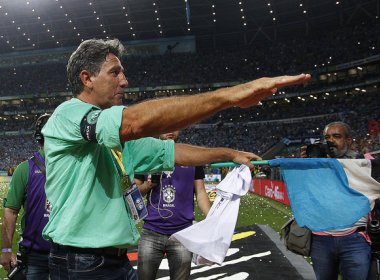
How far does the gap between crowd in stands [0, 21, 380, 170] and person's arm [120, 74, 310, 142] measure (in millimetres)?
39988

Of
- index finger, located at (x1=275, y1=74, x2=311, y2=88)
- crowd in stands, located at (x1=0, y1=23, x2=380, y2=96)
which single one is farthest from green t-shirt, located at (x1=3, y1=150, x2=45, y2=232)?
crowd in stands, located at (x1=0, y1=23, x2=380, y2=96)

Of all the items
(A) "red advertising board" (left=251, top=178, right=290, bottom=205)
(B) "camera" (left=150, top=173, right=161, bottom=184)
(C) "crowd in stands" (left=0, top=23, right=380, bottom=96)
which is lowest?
(A) "red advertising board" (left=251, top=178, right=290, bottom=205)

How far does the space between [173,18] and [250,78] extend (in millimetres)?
12667

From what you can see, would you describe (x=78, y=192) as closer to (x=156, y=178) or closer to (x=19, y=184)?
(x=19, y=184)

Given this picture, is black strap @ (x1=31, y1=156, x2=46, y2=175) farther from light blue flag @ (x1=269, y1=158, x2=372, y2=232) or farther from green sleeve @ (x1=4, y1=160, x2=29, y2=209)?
light blue flag @ (x1=269, y1=158, x2=372, y2=232)

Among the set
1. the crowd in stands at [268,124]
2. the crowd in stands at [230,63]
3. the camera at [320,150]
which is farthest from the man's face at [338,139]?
the crowd in stands at [230,63]

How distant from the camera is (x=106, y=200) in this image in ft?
7.08

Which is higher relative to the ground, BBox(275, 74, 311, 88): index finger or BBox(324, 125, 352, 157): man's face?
BBox(275, 74, 311, 88): index finger

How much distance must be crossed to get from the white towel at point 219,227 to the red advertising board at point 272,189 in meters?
14.6

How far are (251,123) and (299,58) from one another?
1044cm

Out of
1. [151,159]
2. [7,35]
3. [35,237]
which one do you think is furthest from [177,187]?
[7,35]

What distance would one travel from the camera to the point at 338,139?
445cm

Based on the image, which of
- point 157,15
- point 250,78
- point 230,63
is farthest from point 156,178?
point 230,63

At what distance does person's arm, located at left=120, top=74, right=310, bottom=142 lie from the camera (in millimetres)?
1856
